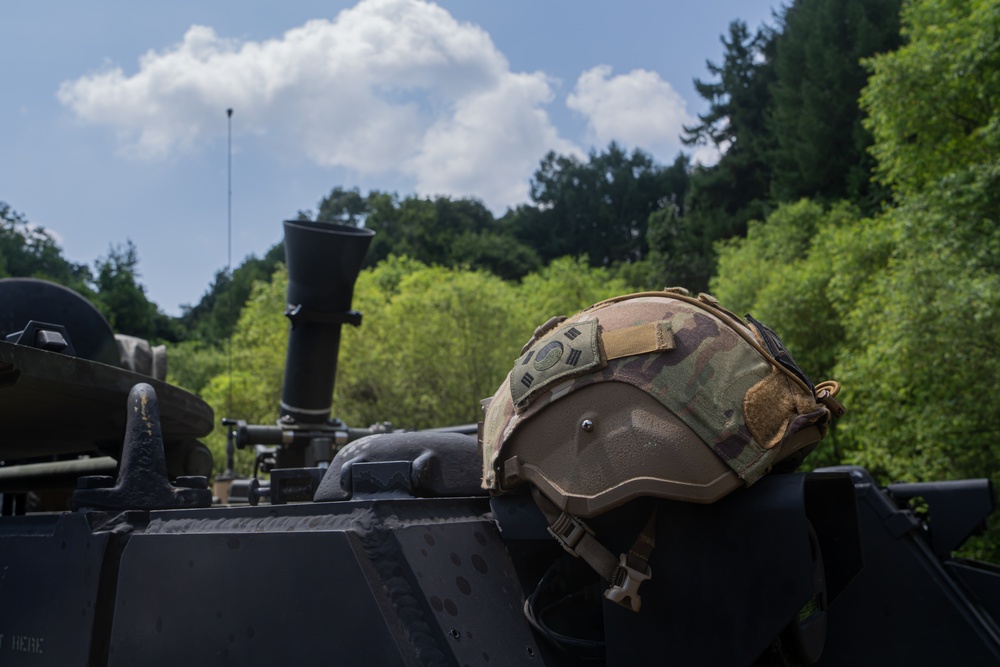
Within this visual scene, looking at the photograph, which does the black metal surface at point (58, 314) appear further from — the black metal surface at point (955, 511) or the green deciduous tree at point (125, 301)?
the green deciduous tree at point (125, 301)

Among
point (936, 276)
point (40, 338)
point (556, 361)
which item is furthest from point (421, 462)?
point (936, 276)

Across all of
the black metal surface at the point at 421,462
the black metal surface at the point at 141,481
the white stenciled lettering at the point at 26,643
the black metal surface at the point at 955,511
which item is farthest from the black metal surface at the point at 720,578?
the black metal surface at the point at 955,511

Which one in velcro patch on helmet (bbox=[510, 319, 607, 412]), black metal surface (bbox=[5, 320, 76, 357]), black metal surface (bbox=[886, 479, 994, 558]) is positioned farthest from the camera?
black metal surface (bbox=[886, 479, 994, 558])

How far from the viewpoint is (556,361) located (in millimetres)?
2195

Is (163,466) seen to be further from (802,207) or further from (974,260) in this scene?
(802,207)

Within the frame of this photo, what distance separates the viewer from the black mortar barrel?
18.8 feet

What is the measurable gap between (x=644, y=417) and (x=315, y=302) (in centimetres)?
391

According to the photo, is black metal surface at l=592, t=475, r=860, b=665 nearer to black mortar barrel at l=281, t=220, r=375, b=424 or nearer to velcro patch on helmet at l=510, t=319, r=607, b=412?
velcro patch on helmet at l=510, t=319, r=607, b=412

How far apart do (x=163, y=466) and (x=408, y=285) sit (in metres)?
31.5

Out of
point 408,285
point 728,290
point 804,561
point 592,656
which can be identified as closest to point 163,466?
point 592,656

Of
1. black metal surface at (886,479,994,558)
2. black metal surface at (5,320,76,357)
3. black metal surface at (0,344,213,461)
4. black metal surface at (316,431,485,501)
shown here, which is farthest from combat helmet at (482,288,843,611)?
black metal surface at (886,479,994,558)

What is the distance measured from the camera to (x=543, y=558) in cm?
239

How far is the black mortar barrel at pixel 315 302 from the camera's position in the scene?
5742 mm

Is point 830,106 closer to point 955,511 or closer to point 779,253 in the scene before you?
point 779,253
